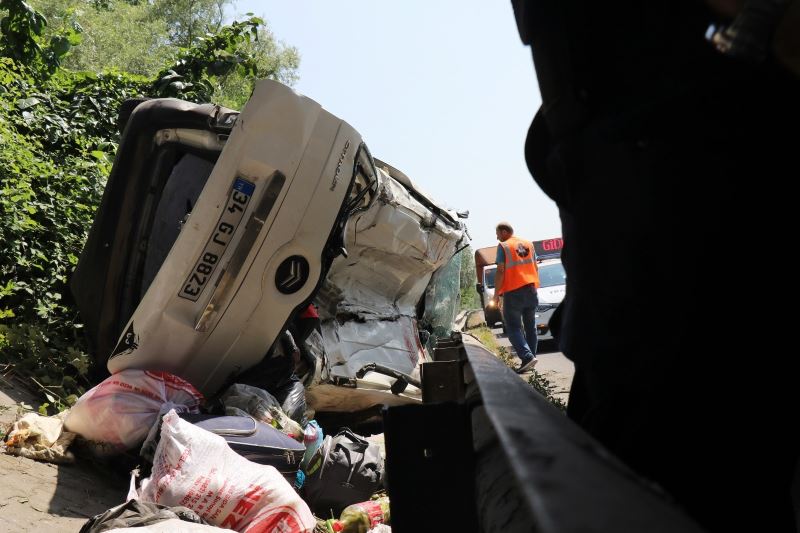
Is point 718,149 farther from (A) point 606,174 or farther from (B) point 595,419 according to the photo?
(B) point 595,419

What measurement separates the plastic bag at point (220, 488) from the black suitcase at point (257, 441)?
34 cm

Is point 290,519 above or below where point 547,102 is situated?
below

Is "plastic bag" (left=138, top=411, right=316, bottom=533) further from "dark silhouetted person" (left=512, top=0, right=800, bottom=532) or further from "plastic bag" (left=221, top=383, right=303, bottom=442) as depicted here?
"dark silhouetted person" (left=512, top=0, right=800, bottom=532)

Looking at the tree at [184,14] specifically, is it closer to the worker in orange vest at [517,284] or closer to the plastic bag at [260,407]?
the worker in orange vest at [517,284]

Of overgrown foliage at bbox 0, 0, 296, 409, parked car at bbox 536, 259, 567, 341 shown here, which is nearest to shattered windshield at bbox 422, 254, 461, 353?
overgrown foliage at bbox 0, 0, 296, 409

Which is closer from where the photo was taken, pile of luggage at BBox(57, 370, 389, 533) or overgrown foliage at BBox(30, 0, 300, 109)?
pile of luggage at BBox(57, 370, 389, 533)

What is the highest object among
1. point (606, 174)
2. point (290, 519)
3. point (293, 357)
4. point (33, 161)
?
point (33, 161)

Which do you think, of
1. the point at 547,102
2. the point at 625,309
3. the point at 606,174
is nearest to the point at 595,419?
the point at 625,309

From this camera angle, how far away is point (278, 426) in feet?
13.1

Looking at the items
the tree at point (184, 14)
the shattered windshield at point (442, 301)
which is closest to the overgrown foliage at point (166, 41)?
the tree at point (184, 14)

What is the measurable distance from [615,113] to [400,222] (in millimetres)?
4485

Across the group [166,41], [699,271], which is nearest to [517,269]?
[699,271]

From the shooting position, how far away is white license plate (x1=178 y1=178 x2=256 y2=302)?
408 cm

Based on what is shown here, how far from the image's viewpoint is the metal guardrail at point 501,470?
48 cm
